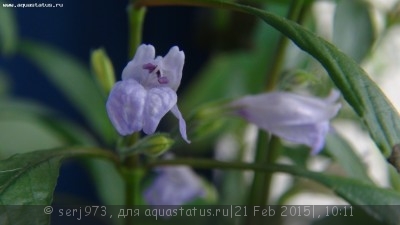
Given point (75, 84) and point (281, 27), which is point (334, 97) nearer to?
point (281, 27)

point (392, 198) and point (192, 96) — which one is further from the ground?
point (392, 198)

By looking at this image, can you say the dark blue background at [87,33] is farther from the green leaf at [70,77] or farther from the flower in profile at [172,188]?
the flower in profile at [172,188]

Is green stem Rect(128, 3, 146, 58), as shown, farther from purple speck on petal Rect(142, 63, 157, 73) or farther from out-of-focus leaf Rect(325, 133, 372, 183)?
out-of-focus leaf Rect(325, 133, 372, 183)

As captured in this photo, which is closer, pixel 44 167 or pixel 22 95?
pixel 44 167

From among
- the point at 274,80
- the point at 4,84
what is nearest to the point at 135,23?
the point at 274,80

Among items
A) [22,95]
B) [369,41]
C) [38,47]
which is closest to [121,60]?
[22,95]

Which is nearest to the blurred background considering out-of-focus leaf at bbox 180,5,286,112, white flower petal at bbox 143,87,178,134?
out-of-focus leaf at bbox 180,5,286,112
